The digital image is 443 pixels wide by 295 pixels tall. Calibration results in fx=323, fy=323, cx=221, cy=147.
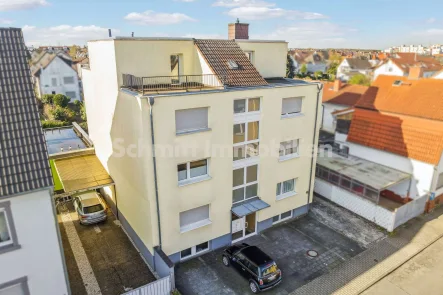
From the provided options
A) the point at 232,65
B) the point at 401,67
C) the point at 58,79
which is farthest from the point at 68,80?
the point at 401,67

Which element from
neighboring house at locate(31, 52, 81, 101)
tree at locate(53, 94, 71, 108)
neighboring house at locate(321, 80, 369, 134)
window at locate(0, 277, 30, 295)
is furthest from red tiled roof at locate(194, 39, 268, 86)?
neighboring house at locate(31, 52, 81, 101)

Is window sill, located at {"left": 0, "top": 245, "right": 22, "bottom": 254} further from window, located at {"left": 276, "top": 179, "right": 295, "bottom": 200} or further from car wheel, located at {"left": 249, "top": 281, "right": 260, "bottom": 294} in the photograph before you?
window, located at {"left": 276, "top": 179, "right": 295, "bottom": 200}

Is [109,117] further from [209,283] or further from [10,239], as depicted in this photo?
[209,283]

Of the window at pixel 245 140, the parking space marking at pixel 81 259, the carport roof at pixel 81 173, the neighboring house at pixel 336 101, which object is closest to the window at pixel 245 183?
the window at pixel 245 140

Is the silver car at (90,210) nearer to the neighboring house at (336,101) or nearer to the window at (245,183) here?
the window at (245,183)

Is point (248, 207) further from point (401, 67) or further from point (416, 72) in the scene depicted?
point (401, 67)
